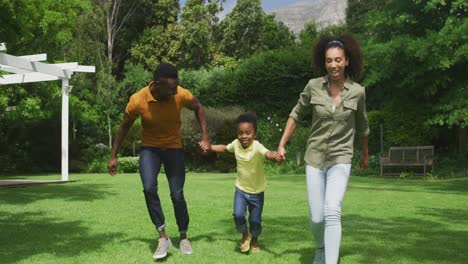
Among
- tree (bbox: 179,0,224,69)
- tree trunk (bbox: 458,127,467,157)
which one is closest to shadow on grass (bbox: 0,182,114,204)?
tree trunk (bbox: 458,127,467,157)

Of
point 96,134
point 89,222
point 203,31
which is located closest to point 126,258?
point 89,222

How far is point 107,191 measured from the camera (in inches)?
454

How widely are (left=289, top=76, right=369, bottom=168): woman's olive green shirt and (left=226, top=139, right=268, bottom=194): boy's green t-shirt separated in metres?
Result: 0.81

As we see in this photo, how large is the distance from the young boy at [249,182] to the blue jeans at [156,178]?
549mm

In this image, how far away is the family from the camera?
4.15m

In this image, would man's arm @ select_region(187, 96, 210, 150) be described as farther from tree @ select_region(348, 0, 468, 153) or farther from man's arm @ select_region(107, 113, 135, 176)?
tree @ select_region(348, 0, 468, 153)

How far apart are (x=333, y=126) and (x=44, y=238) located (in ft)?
11.5

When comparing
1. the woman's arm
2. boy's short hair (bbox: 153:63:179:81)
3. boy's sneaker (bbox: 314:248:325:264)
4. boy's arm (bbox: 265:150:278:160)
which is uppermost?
boy's short hair (bbox: 153:63:179:81)

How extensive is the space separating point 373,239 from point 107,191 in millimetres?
7281

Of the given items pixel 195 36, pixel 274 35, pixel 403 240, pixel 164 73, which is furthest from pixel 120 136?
pixel 274 35

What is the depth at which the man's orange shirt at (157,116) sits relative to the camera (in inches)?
192

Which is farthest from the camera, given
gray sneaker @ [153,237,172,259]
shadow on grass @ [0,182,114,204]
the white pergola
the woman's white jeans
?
the white pergola

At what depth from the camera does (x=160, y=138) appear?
498 centimetres

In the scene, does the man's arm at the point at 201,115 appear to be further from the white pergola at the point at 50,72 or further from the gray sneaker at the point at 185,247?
the white pergola at the point at 50,72
